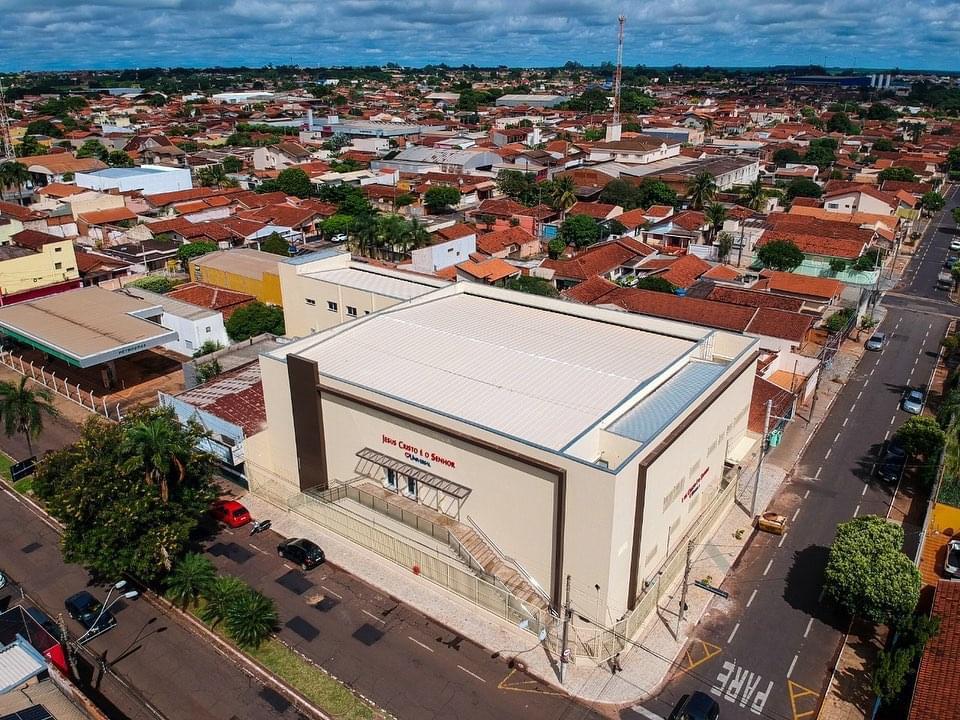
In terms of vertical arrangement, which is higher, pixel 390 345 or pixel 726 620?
pixel 390 345

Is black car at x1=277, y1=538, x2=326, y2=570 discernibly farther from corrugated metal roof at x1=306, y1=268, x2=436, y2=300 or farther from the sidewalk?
corrugated metal roof at x1=306, y1=268, x2=436, y2=300

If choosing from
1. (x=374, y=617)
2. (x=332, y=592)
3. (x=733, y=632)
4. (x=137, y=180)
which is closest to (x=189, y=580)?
(x=332, y=592)

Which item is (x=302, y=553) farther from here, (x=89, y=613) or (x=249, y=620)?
(x=89, y=613)

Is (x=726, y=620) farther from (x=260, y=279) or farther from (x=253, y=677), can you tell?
(x=260, y=279)

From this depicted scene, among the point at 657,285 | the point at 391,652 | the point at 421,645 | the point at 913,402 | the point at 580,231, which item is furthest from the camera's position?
the point at 580,231

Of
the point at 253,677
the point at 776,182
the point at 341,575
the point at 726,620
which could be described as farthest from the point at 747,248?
the point at 253,677

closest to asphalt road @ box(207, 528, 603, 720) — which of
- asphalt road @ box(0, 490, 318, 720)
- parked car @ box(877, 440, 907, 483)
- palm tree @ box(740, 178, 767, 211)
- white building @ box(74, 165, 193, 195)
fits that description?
asphalt road @ box(0, 490, 318, 720)

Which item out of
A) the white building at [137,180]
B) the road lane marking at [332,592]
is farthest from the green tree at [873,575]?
the white building at [137,180]
